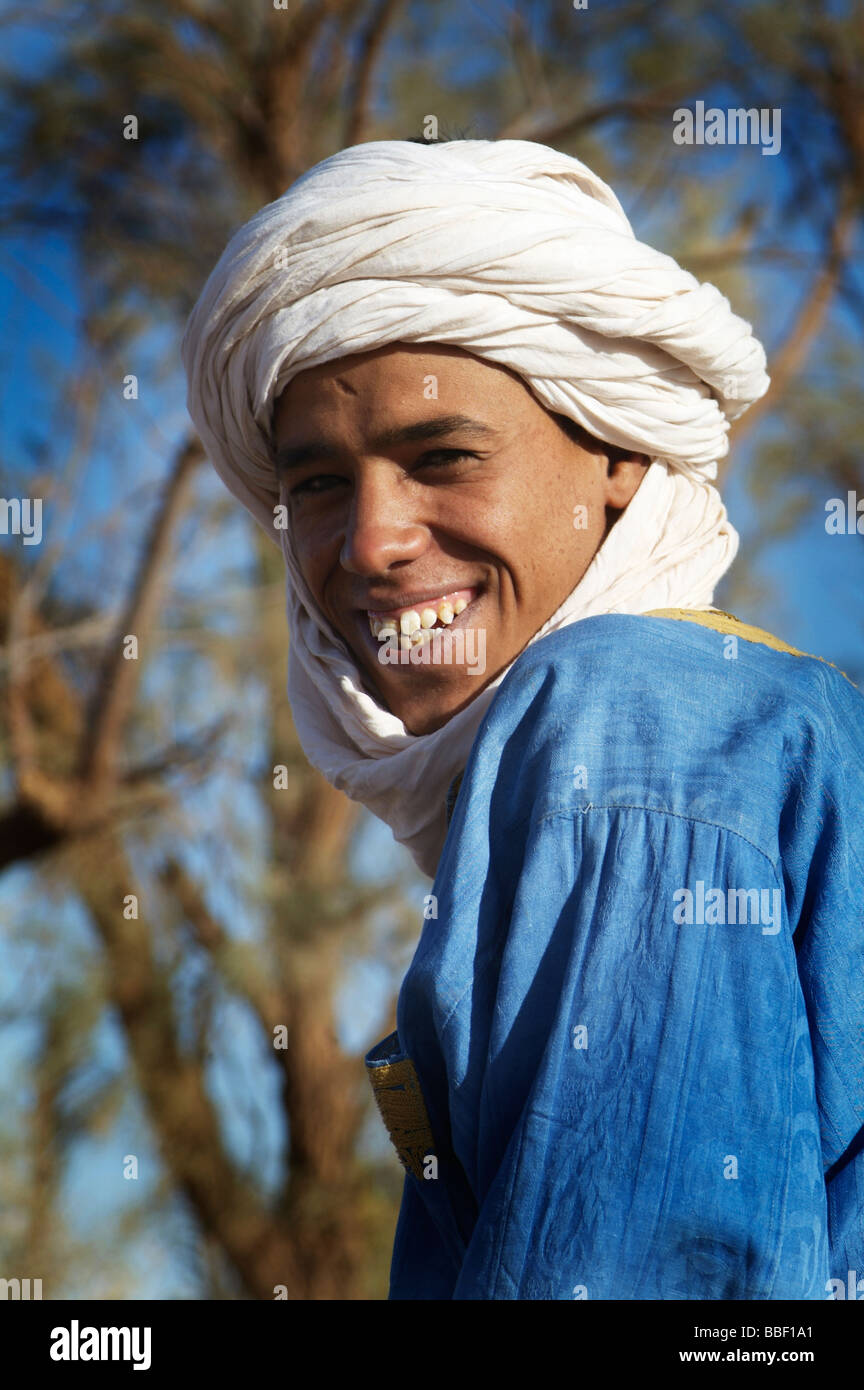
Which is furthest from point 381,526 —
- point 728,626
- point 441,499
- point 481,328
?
point 728,626

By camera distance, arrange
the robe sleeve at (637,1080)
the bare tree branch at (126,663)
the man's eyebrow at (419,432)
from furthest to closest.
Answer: the bare tree branch at (126,663) → the man's eyebrow at (419,432) → the robe sleeve at (637,1080)

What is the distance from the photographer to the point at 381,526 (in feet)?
3.98

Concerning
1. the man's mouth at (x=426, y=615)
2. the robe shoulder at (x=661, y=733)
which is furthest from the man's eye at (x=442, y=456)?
the robe shoulder at (x=661, y=733)

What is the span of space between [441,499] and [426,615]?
0.31 ft

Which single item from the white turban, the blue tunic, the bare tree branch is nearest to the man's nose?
the white turban

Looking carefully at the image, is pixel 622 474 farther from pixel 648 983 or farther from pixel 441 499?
pixel 648 983

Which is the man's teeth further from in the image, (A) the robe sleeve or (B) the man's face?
(A) the robe sleeve

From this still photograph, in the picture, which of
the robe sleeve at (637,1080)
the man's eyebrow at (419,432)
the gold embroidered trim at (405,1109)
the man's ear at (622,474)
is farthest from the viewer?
the man's ear at (622,474)

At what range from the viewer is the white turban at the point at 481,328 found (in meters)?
1.22

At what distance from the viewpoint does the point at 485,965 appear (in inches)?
37.8

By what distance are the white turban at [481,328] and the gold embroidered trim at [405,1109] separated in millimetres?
240

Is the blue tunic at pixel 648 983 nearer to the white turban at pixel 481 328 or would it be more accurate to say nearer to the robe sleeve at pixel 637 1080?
the robe sleeve at pixel 637 1080
